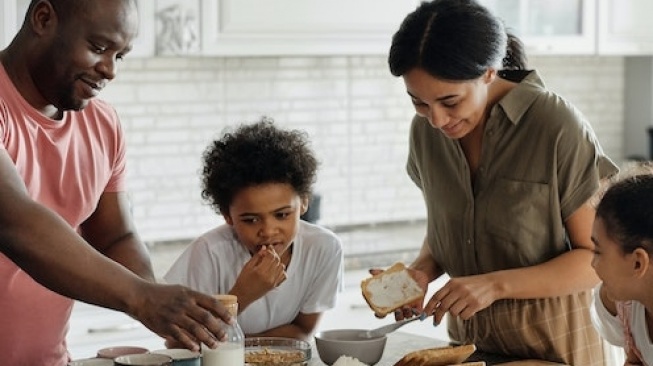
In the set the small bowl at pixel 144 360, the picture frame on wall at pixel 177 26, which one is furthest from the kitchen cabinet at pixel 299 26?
the small bowl at pixel 144 360

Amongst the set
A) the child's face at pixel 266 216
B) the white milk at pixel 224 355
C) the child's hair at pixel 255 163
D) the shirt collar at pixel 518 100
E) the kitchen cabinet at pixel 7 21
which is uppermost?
the kitchen cabinet at pixel 7 21

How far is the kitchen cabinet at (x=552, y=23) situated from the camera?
4664 mm

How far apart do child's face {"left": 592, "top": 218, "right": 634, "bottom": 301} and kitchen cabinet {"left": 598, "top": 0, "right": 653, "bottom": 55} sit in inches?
97.6

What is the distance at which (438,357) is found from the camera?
243cm

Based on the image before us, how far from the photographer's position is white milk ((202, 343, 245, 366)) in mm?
2264

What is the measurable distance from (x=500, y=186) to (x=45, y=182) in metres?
1.00

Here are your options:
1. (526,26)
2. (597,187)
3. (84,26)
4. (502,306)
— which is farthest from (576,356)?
(526,26)

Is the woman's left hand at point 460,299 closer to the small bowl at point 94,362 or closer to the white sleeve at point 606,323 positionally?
the white sleeve at point 606,323

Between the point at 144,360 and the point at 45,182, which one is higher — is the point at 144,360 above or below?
below

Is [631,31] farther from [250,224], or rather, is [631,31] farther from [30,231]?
[30,231]

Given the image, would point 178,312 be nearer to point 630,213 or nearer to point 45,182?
point 45,182

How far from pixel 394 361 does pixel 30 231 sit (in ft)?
3.02

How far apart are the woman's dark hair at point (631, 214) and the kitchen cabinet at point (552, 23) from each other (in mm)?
2154

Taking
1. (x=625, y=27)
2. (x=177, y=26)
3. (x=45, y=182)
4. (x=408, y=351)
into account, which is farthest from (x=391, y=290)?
(x=625, y=27)
